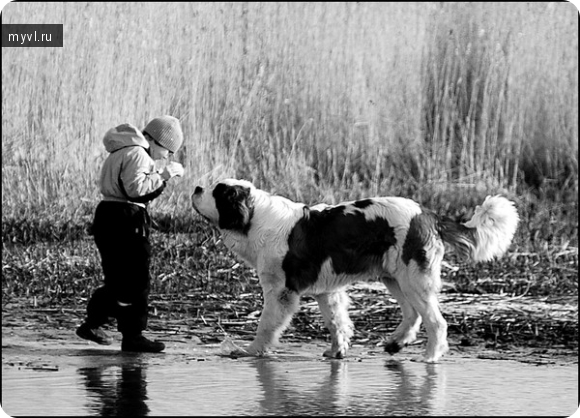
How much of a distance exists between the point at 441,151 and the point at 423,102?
74 cm

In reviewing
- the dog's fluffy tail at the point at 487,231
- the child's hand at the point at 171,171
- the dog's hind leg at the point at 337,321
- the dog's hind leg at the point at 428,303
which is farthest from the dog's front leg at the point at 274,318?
the dog's fluffy tail at the point at 487,231

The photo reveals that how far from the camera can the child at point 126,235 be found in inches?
295

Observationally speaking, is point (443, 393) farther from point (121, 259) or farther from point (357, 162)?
point (357, 162)

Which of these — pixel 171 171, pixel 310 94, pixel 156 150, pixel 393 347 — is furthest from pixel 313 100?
pixel 393 347

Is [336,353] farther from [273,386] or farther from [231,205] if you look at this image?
[231,205]

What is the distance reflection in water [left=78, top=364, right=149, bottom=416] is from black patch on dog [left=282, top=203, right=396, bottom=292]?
4.06 ft

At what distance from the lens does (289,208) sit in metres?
7.74

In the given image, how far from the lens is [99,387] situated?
6293 mm

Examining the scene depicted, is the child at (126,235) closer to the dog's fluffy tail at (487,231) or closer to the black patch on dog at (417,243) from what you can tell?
the black patch on dog at (417,243)

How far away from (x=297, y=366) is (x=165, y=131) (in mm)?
1932

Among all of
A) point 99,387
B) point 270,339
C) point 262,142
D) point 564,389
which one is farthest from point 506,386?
point 262,142

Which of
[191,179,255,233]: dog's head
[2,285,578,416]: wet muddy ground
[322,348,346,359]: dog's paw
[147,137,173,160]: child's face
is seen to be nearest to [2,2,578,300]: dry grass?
[2,285,578,416]: wet muddy ground

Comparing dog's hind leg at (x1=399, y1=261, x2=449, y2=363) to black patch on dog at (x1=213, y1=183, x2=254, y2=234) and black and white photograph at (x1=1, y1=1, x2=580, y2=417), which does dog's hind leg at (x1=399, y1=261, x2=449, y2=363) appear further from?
black patch on dog at (x1=213, y1=183, x2=254, y2=234)

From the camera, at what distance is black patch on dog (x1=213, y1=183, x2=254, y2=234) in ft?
25.2
